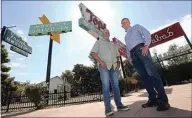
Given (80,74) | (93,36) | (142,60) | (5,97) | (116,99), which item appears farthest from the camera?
(80,74)

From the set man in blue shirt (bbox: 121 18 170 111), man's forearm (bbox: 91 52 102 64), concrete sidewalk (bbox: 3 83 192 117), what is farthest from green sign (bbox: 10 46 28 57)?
man in blue shirt (bbox: 121 18 170 111)

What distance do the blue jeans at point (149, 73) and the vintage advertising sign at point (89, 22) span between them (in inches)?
247

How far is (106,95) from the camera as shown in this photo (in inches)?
115

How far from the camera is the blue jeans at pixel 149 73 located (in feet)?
8.49

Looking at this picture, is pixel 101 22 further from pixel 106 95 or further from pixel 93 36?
pixel 106 95

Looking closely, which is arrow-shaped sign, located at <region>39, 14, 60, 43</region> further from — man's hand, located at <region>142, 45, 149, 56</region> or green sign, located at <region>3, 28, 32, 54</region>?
man's hand, located at <region>142, 45, 149, 56</region>

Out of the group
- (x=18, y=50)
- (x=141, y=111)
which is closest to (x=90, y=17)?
(x=18, y=50)

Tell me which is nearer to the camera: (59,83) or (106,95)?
(106,95)

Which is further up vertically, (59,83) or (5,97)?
(59,83)

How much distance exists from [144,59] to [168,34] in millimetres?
14114

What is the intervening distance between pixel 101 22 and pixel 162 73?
38.9 ft

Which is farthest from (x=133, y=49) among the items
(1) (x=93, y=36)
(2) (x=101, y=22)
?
(2) (x=101, y=22)

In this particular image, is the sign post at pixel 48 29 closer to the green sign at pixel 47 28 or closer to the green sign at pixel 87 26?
the green sign at pixel 47 28

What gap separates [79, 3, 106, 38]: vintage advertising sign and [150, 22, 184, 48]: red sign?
7701 mm
